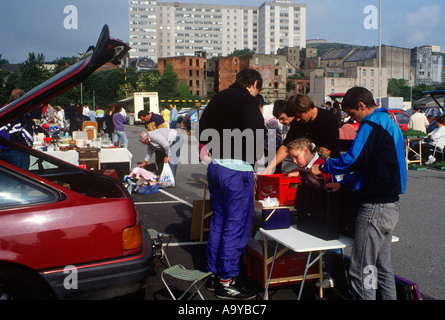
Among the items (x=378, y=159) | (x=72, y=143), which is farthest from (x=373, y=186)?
(x=72, y=143)

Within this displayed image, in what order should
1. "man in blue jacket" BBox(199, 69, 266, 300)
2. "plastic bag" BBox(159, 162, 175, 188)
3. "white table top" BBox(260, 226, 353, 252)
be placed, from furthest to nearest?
"plastic bag" BBox(159, 162, 175, 188), "man in blue jacket" BBox(199, 69, 266, 300), "white table top" BBox(260, 226, 353, 252)

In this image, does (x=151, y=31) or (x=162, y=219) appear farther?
(x=151, y=31)

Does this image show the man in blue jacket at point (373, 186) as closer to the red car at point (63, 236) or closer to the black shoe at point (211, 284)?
the black shoe at point (211, 284)

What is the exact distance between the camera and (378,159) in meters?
3.08

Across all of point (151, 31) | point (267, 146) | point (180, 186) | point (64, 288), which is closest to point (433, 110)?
point (180, 186)

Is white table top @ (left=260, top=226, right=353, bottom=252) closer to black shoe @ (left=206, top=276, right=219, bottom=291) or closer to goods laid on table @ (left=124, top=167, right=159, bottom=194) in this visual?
black shoe @ (left=206, top=276, right=219, bottom=291)

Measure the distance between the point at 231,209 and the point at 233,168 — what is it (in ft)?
1.29

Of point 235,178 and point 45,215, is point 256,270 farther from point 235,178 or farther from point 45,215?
point 45,215

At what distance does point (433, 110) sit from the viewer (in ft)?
83.1

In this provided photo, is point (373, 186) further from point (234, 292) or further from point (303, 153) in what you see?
point (234, 292)

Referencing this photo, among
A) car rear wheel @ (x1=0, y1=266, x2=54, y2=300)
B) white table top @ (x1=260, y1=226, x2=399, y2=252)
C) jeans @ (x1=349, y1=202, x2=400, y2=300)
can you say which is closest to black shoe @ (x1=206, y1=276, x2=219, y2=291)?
white table top @ (x1=260, y1=226, x2=399, y2=252)

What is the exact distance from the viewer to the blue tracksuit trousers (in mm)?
3891

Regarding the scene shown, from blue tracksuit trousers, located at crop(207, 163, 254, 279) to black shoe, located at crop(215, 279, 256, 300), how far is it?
0.10 meters

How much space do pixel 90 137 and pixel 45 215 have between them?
929 centimetres
